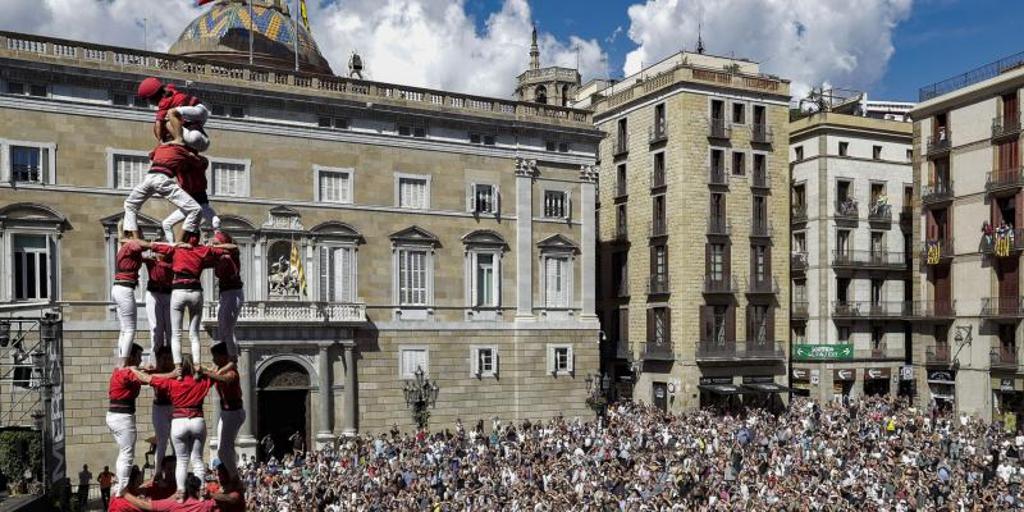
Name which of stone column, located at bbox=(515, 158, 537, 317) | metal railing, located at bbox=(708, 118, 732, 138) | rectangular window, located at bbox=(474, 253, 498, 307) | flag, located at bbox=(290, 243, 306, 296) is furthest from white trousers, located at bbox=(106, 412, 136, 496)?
metal railing, located at bbox=(708, 118, 732, 138)

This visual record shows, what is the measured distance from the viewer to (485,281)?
1590 inches

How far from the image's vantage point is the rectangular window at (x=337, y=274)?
37000 millimetres

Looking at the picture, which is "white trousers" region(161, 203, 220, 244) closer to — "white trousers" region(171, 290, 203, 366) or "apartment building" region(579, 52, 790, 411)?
"white trousers" region(171, 290, 203, 366)

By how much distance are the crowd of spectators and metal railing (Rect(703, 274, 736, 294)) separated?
9661 mm

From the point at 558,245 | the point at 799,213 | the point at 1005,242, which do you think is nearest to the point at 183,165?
the point at 558,245

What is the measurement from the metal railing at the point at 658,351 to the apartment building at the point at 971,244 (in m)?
12.1

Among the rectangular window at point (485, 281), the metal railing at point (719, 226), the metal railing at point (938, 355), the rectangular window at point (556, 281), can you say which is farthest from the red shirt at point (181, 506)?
the metal railing at point (938, 355)

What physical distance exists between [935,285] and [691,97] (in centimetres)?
1458

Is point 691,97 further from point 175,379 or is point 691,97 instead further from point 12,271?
point 175,379

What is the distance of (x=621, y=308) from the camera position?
163 ft

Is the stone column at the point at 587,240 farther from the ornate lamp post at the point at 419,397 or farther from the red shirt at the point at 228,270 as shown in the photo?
the red shirt at the point at 228,270

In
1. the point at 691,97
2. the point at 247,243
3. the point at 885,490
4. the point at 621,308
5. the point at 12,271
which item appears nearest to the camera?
the point at 885,490

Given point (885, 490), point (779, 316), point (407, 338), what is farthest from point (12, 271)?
point (779, 316)

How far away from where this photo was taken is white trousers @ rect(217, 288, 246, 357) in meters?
14.9
